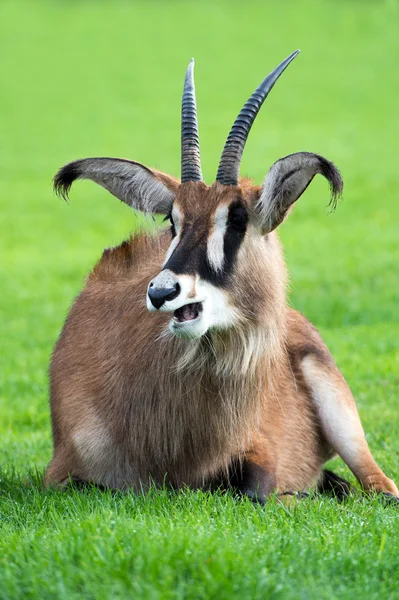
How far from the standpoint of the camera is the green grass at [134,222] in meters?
4.48

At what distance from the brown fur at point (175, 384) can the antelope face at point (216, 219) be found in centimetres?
1

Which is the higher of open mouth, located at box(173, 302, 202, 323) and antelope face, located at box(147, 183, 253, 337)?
antelope face, located at box(147, 183, 253, 337)

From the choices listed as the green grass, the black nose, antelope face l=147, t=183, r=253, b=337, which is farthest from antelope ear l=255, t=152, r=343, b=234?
the green grass

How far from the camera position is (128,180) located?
20.5ft

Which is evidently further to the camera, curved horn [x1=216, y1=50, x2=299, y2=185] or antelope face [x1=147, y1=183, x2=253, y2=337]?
curved horn [x1=216, y1=50, x2=299, y2=185]

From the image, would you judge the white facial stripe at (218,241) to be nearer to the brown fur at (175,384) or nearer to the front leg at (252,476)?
the brown fur at (175,384)

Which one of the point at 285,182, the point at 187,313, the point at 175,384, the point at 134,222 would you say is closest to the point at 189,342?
the point at 175,384

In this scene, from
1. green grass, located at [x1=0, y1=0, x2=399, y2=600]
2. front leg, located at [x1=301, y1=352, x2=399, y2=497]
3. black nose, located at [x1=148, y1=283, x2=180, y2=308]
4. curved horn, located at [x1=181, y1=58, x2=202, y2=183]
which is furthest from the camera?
front leg, located at [x1=301, y1=352, x2=399, y2=497]

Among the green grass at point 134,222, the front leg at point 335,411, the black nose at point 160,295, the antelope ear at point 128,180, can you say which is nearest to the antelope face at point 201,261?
the black nose at point 160,295

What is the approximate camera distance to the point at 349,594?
4.25m

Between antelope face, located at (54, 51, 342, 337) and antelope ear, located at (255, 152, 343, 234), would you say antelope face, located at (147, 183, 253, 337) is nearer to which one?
antelope face, located at (54, 51, 342, 337)

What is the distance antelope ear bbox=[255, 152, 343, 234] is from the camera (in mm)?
5656

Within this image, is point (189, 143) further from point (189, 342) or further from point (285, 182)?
point (189, 342)

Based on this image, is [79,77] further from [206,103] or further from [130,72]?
[206,103]
